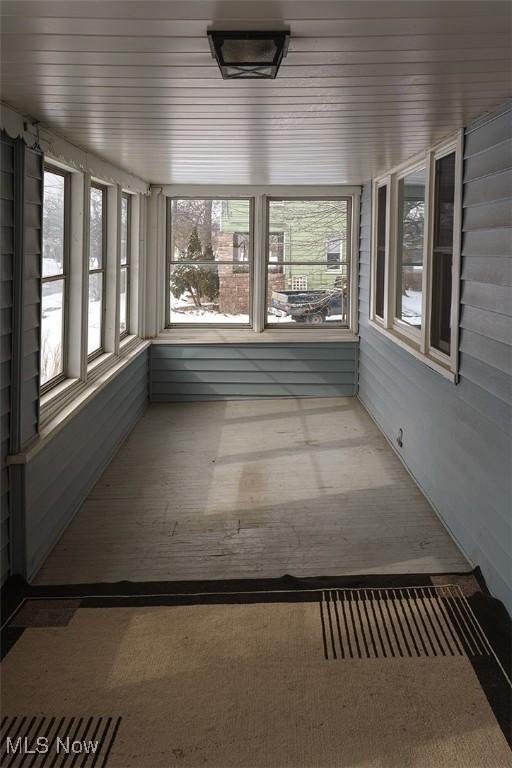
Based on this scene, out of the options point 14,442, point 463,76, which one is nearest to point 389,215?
point 463,76

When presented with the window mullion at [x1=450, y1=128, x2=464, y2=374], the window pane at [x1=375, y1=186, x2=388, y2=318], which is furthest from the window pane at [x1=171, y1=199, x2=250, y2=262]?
the window mullion at [x1=450, y1=128, x2=464, y2=374]

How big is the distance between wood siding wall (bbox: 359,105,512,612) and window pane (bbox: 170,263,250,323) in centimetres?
374

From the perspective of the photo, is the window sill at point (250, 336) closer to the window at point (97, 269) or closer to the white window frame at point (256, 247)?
the white window frame at point (256, 247)

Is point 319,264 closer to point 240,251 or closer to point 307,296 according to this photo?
point 307,296

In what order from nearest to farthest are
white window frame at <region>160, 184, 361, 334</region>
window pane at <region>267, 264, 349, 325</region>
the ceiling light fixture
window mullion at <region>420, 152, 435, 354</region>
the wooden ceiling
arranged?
1. the wooden ceiling
2. the ceiling light fixture
3. window mullion at <region>420, 152, 435, 354</region>
4. white window frame at <region>160, 184, 361, 334</region>
5. window pane at <region>267, 264, 349, 325</region>

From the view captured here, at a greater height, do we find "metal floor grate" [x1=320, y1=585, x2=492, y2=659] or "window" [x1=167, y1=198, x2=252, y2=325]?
"window" [x1=167, y1=198, x2=252, y2=325]

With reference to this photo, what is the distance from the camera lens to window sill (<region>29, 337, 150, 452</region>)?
386cm

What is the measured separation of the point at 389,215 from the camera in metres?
6.33

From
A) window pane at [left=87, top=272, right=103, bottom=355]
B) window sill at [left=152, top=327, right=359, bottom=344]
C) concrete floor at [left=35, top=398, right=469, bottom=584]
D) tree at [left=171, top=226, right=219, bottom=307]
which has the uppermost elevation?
tree at [left=171, top=226, right=219, bottom=307]

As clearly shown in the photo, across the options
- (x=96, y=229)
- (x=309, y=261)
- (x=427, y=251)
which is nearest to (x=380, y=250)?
(x=309, y=261)

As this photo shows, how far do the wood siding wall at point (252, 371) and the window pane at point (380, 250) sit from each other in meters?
0.99

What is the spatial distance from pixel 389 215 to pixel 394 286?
0.61 meters

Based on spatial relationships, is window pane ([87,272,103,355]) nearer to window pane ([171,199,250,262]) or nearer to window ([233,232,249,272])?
window pane ([171,199,250,262])

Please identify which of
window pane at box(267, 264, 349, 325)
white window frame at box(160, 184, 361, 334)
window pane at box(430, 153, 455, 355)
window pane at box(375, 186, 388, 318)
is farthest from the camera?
window pane at box(267, 264, 349, 325)
